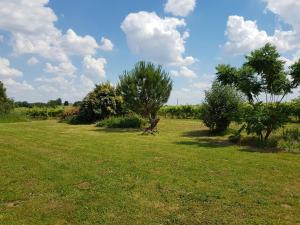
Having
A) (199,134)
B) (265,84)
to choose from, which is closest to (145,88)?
(199,134)

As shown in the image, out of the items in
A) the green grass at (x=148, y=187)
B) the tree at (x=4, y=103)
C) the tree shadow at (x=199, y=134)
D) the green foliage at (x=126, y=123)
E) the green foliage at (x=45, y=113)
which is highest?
the tree at (x=4, y=103)

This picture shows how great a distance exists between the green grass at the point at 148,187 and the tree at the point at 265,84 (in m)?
2.80

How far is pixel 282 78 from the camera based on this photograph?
16141mm

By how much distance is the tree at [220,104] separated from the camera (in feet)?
70.0

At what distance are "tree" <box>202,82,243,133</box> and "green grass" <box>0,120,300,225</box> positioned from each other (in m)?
8.25

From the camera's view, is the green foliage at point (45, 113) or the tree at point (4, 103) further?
the green foliage at point (45, 113)

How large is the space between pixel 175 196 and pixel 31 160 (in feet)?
19.7

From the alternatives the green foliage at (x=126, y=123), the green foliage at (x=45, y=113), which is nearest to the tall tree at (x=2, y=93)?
the green foliage at (x=45, y=113)

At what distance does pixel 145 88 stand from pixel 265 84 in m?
12.0

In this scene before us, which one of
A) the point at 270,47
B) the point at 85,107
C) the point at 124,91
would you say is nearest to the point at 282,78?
the point at 270,47

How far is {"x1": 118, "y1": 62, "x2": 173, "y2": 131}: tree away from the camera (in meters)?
27.1

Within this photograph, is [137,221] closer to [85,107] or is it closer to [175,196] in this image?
[175,196]

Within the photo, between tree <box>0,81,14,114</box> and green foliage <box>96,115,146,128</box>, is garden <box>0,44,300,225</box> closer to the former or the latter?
green foliage <box>96,115,146,128</box>

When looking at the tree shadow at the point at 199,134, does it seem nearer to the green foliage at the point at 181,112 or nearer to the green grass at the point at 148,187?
the green grass at the point at 148,187
